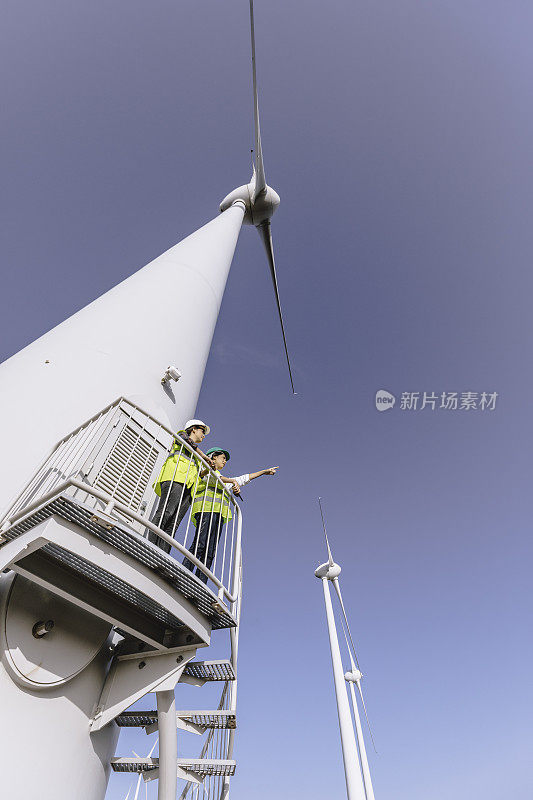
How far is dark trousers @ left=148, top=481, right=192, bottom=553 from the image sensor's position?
473 centimetres

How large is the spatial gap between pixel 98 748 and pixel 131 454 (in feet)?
9.05

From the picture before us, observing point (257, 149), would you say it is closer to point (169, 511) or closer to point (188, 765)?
point (169, 511)

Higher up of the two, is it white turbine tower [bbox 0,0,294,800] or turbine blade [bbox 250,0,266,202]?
turbine blade [bbox 250,0,266,202]

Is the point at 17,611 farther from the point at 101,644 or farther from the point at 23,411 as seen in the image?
the point at 23,411

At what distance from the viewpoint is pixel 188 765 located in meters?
4.50

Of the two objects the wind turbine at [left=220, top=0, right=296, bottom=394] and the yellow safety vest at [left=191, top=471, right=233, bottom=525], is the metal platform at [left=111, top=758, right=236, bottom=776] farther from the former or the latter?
the wind turbine at [left=220, top=0, right=296, bottom=394]

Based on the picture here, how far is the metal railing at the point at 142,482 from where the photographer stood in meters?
4.04

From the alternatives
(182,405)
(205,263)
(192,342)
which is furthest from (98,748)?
(205,263)

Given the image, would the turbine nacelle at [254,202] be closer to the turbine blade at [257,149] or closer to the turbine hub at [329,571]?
the turbine blade at [257,149]

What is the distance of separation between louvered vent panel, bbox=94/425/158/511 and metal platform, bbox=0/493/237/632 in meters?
0.54

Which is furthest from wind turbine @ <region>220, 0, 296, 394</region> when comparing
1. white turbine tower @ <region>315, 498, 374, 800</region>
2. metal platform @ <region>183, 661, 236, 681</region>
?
metal platform @ <region>183, 661, 236, 681</region>

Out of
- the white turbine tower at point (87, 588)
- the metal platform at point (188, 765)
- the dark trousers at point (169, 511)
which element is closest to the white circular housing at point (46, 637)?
the white turbine tower at point (87, 588)

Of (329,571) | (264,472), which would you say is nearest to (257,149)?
(264,472)

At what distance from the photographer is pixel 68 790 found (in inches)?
132
